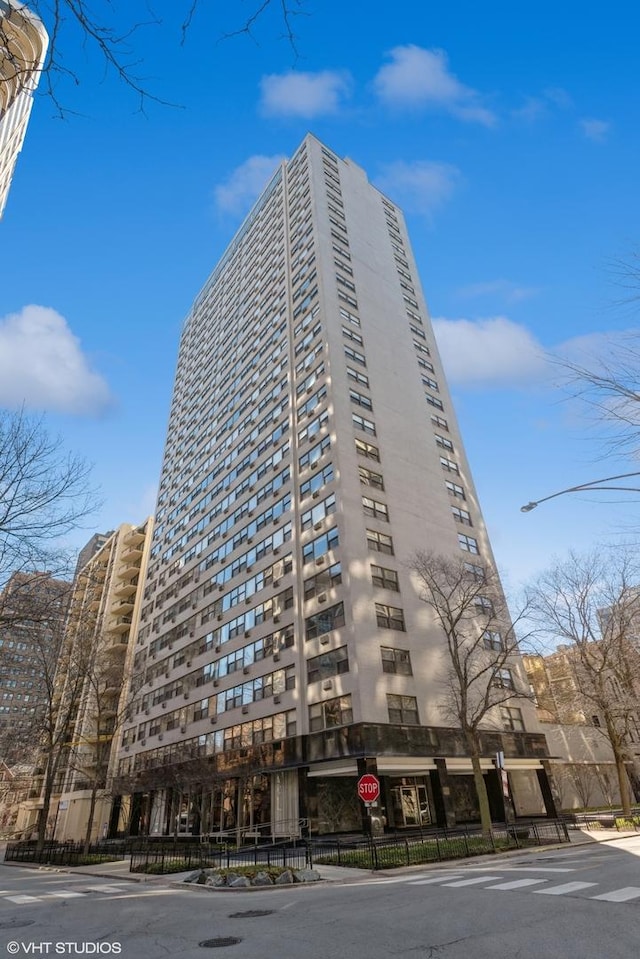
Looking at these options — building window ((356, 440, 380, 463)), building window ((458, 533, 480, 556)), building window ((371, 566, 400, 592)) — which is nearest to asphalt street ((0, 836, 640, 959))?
building window ((371, 566, 400, 592))

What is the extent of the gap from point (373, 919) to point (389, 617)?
22.3 m

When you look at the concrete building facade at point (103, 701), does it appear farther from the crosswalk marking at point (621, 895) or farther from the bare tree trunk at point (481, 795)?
the crosswalk marking at point (621, 895)

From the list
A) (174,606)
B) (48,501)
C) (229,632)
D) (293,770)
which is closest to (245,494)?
(229,632)

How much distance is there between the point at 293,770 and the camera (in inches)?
1187

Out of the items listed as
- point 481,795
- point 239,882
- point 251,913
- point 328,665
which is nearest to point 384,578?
point 328,665

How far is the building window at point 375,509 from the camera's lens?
113 feet

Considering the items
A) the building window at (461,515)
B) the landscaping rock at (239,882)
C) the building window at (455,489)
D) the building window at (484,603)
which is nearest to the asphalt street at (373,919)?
the landscaping rock at (239,882)

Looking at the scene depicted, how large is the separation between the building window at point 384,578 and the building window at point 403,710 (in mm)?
6299

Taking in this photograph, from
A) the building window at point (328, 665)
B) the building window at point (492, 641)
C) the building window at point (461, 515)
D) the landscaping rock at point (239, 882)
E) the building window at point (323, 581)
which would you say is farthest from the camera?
the building window at point (461, 515)

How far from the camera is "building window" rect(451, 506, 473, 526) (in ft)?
134

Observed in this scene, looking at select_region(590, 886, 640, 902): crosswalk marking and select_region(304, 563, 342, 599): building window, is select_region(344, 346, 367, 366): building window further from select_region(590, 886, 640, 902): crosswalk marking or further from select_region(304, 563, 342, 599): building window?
select_region(590, 886, 640, 902): crosswalk marking

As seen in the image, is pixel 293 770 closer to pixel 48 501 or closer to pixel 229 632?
pixel 229 632

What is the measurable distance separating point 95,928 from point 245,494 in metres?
36.6

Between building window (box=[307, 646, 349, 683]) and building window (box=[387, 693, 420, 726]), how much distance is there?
2.93 m
